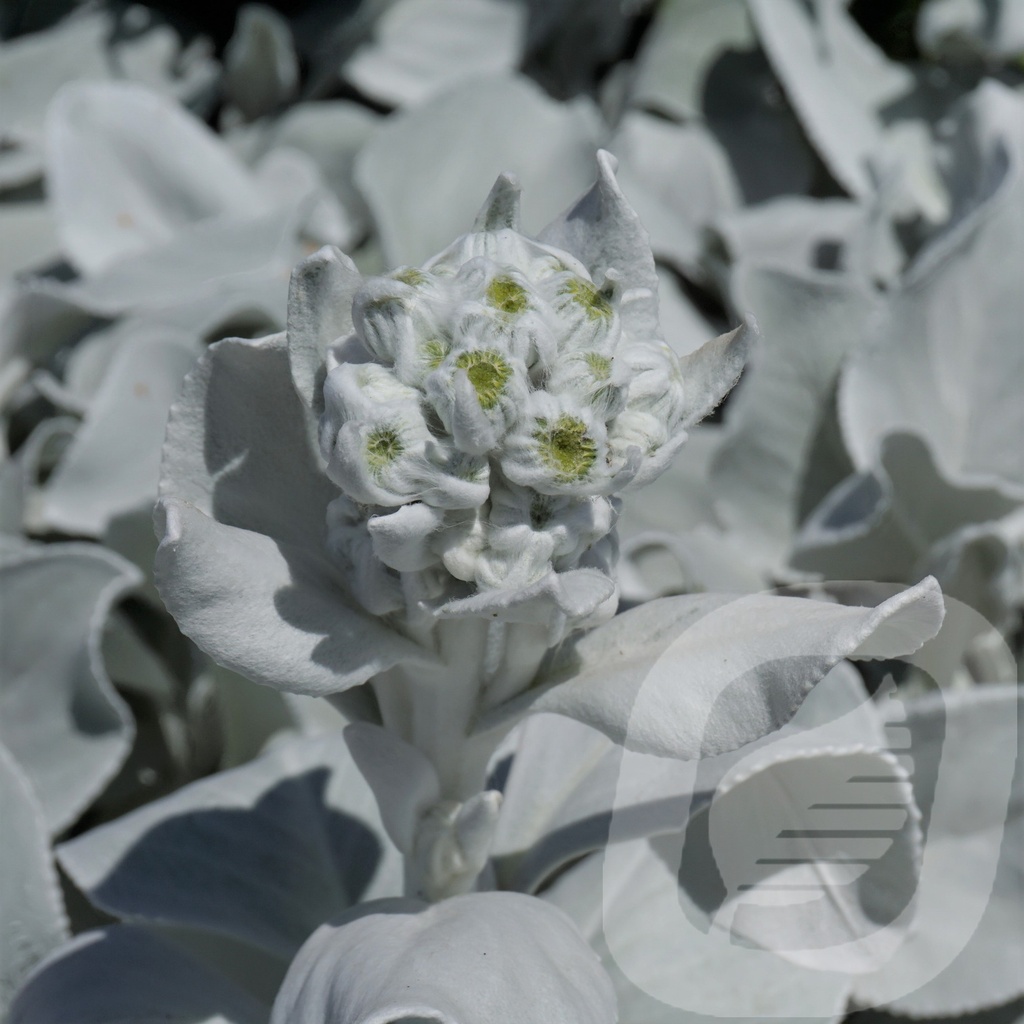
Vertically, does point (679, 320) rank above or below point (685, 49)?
below

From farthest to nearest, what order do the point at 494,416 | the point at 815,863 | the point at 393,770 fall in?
1. the point at 815,863
2. the point at 393,770
3. the point at 494,416

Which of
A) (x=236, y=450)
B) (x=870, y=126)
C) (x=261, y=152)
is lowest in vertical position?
(x=261, y=152)

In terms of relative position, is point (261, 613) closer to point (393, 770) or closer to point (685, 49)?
point (393, 770)

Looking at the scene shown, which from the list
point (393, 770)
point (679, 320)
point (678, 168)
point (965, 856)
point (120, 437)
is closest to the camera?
point (393, 770)

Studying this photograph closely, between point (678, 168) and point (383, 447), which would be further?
point (678, 168)

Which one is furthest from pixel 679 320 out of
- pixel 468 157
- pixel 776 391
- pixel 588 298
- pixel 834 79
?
pixel 588 298

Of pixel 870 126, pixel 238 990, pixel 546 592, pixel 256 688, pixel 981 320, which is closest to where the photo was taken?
pixel 546 592

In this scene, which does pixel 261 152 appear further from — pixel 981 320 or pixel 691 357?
pixel 691 357

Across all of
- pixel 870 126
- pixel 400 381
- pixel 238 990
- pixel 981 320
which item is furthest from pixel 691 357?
pixel 870 126
